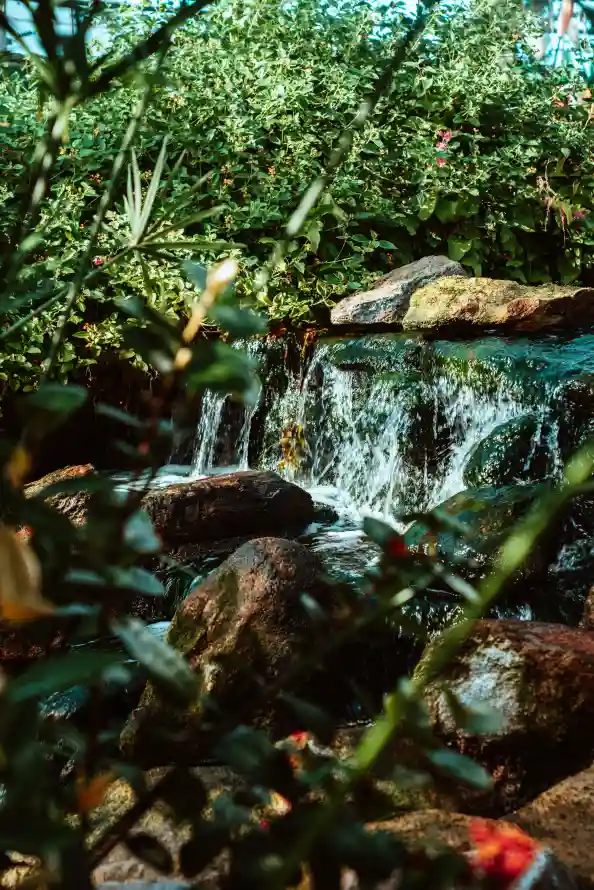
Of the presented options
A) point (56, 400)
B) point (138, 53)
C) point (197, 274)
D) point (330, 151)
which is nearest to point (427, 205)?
point (330, 151)

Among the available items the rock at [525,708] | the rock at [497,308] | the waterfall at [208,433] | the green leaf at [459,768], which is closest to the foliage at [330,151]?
the waterfall at [208,433]

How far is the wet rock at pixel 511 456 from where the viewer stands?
17.7 feet

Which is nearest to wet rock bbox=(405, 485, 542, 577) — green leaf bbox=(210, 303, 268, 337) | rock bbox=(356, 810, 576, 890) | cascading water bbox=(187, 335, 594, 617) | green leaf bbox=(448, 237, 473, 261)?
cascading water bbox=(187, 335, 594, 617)

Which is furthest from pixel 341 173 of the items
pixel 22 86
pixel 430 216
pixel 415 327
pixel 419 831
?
pixel 419 831

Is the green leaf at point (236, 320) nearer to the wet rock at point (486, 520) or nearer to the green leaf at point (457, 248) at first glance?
the wet rock at point (486, 520)

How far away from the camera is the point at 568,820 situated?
2266 millimetres

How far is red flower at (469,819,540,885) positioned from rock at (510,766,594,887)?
31 centimetres

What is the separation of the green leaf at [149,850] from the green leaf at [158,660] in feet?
0.66

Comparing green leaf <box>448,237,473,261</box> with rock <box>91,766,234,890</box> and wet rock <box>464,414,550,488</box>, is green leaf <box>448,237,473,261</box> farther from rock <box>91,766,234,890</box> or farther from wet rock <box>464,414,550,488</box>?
rock <box>91,766,234,890</box>

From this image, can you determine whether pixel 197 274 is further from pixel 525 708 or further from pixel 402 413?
pixel 402 413

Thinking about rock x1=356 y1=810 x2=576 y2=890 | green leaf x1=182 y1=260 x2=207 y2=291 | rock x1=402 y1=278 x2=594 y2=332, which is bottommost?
rock x1=356 y1=810 x2=576 y2=890

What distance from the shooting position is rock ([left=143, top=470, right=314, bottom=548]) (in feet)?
17.3

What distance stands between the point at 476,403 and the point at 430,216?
2.84 meters

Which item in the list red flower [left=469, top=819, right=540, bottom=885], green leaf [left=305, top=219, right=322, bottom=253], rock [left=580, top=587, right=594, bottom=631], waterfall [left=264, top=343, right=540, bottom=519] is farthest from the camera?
green leaf [left=305, top=219, right=322, bottom=253]
